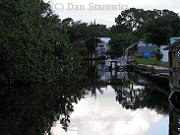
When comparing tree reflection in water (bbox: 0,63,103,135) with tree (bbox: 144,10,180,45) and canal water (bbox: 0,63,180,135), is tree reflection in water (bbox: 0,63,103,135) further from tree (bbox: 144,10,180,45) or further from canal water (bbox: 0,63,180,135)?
tree (bbox: 144,10,180,45)

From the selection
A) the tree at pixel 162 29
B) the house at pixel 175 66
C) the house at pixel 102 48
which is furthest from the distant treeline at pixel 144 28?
the house at pixel 175 66

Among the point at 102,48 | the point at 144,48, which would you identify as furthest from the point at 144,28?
the point at 102,48

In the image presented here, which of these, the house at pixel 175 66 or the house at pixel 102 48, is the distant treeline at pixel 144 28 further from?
the house at pixel 175 66

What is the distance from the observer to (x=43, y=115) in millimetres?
21125

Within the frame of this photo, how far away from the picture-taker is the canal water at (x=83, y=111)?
17.2 metres

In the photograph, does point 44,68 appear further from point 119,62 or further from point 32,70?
point 119,62

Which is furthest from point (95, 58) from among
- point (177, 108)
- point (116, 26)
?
point (177, 108)

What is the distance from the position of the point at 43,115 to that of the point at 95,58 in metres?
91.9

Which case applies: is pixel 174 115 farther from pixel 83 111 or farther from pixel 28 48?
pixel 28 48

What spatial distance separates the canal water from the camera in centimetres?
1719

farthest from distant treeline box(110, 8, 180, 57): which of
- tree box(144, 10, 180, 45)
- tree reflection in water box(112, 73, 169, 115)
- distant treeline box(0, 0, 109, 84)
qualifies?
tree reflection in water box(112, 73, 169, 115)

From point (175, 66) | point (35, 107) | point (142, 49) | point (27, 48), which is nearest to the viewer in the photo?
point (35, 107)

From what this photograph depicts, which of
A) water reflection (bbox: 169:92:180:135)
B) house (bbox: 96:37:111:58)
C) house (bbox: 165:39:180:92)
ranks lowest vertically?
house (bbox: 96:37:111:58)

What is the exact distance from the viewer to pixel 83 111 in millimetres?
23375
